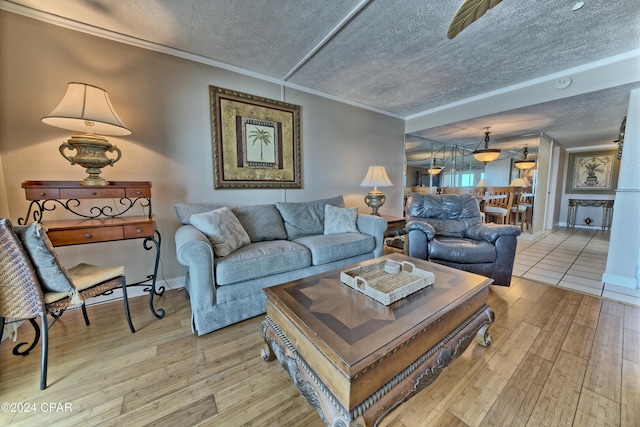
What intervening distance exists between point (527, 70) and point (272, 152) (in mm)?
2989

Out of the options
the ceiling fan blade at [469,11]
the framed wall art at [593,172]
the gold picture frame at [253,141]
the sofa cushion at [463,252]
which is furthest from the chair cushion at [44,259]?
the framed wall art at [593,172]

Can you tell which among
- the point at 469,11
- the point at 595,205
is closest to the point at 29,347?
the point at 469,11

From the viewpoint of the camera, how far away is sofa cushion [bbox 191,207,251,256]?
1.88m

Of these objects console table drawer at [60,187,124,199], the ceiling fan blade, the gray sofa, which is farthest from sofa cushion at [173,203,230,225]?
the ceiling fan blade

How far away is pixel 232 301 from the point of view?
1.77m

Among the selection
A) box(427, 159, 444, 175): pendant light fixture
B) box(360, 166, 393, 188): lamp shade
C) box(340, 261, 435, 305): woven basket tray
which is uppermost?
box(427, 159, 444, 175): pendant light fixture

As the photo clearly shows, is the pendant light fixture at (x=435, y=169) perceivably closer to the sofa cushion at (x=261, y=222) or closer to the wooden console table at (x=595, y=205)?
the sofa cushion at (x=261, y=222)

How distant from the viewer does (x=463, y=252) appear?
230cm

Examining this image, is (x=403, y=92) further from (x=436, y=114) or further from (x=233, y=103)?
(x=233, y=103)

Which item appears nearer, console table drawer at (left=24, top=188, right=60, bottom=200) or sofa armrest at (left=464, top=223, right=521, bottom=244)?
console table drawer at (left=24, top=188, right=60, bottom=200)

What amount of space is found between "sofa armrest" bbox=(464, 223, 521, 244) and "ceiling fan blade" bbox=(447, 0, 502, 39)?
1924 mm

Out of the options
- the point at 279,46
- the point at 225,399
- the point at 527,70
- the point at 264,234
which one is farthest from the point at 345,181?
the point at 225,399

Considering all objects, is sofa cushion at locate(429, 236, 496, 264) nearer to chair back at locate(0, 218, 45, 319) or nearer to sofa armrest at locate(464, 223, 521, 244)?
sofa armrest at locate(464, 223, 521, 244)

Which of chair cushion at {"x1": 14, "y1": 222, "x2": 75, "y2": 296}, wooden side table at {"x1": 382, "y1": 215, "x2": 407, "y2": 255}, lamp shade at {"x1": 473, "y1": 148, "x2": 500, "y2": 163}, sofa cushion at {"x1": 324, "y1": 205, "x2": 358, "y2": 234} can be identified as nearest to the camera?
chair cushion at {"x1": 14, "y1": 222, "x2": 75, "y2": 296}
